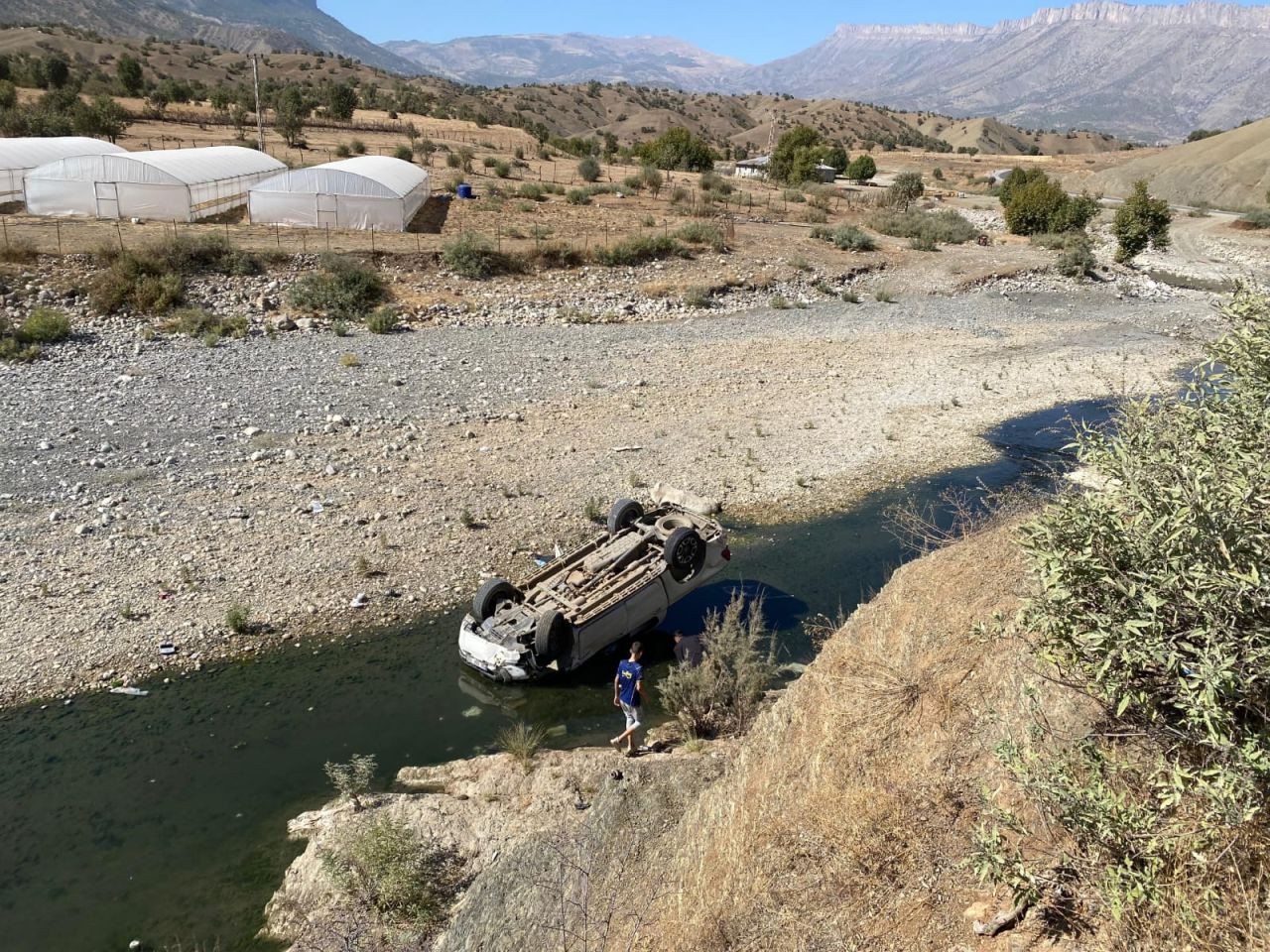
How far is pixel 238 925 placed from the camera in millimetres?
8086

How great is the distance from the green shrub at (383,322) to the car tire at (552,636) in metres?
17.3

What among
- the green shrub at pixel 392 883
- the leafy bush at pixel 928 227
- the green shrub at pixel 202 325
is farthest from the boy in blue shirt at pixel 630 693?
the leafy bush at pixel 928 227

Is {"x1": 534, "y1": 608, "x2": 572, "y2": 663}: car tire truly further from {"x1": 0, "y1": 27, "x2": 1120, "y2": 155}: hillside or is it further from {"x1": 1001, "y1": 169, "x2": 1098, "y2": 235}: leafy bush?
{"x1": 0, "y1": 27, "x2": 1120, "y2": 155}: hillside

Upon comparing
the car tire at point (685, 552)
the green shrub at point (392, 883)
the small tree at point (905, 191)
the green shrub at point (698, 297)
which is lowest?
the green shrub at point (392, 883)

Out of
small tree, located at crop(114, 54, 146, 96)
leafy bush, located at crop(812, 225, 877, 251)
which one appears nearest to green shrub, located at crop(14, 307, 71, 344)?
leafy bush, located at crop(812, 225, 877, 251)

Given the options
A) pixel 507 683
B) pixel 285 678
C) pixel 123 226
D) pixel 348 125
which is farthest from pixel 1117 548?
pixel 348 125

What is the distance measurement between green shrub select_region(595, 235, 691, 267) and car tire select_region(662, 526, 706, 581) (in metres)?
23.1

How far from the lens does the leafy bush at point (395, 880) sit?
7.32 m

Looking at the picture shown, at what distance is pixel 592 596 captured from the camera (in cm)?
1190

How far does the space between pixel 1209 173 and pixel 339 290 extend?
78455 millimetres

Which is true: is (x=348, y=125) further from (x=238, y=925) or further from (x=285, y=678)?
(x=238, y=925)

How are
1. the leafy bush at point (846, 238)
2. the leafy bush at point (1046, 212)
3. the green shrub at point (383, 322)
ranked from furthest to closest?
1. the leafy bush at point (1046, 212)
2. the leafy bush at point (846, 238)
3. the green shrub at point (383, 322)

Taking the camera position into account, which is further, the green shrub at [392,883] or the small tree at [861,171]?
the small tree at [861,171]

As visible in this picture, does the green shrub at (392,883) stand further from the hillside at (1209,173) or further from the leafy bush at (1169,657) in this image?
the hillside at (1209,173)
